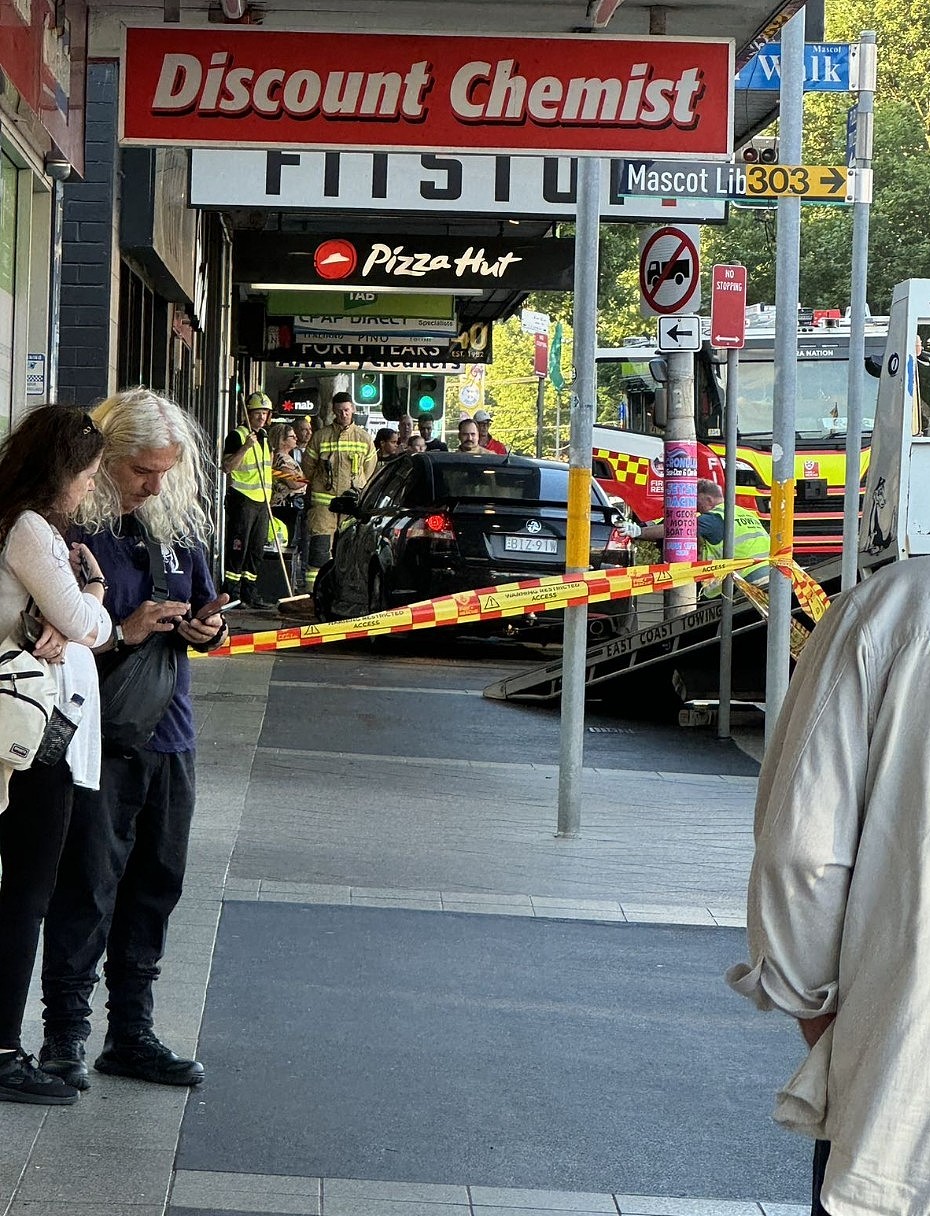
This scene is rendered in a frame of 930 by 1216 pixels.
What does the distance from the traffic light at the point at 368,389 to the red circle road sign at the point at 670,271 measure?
2461 centimetres

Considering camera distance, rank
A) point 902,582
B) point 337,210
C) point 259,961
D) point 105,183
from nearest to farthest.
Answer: point 902,582
point 259,961
point 105,183
point 337,210

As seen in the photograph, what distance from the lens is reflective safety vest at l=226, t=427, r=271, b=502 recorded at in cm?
1922

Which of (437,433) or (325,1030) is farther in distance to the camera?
(437,433)

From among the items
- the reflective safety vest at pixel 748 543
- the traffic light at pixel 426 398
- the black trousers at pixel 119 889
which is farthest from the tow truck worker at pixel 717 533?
the traffic light at pixel 426 398

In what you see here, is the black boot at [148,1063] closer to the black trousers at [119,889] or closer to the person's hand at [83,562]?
the black trousers at [119,889]

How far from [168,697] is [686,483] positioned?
31.9 feet

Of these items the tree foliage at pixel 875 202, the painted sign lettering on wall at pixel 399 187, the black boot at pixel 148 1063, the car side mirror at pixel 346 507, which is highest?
the tree foliage at pixel 875 202

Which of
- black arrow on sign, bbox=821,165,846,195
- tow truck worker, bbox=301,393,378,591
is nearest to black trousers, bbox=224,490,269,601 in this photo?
tow truck worker, bbox=301,393,378,591

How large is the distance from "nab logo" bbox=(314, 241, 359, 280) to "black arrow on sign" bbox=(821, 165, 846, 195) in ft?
31.2

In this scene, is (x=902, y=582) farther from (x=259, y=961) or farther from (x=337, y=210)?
(x=337, y=210)

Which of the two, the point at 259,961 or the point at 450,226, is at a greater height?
the point at 450,226

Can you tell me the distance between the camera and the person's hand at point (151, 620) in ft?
15.4

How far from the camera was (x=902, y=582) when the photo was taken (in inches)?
102

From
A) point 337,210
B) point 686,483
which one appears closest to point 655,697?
point 686,483
